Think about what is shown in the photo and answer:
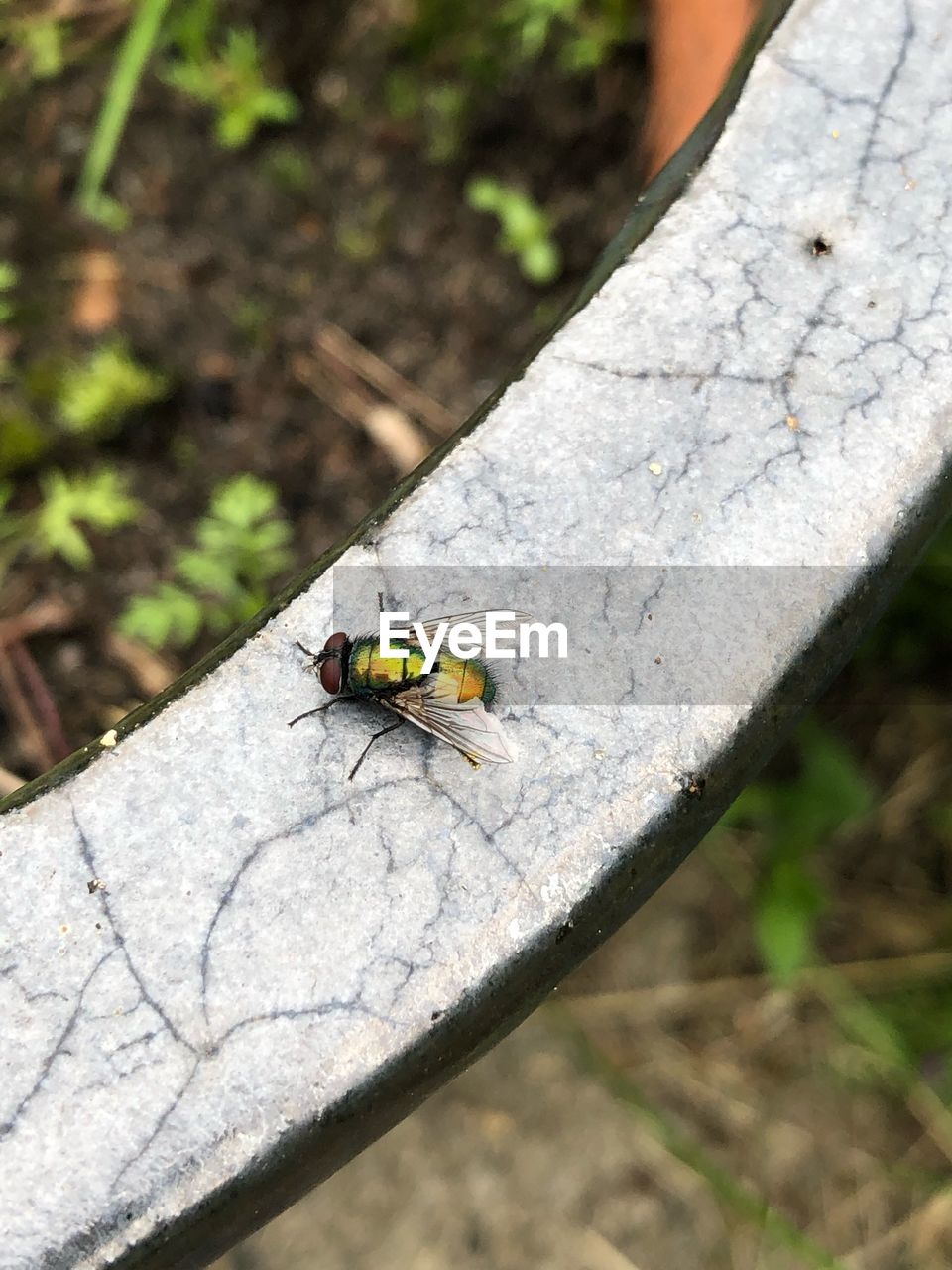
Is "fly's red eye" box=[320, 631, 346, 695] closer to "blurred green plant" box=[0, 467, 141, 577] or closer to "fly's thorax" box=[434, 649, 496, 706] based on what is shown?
"fly's thorax" box=[434, 649, 496, 706]

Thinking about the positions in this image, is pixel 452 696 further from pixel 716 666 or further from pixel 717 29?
pixel 717 29

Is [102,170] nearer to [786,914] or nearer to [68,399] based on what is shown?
[68,399]

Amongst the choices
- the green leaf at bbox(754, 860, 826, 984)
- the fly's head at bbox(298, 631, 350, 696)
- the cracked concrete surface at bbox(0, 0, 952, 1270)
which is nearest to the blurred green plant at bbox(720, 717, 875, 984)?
the green leaf at bbox(754, 860, 826, 984)

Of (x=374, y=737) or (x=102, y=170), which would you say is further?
(x=102, y=170)

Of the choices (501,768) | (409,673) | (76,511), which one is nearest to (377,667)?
(409,673)

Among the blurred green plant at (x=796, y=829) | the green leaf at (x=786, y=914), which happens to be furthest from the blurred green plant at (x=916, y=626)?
the green leaf at (x=786, y=914)

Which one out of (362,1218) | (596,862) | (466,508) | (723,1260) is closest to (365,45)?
(466,508)
